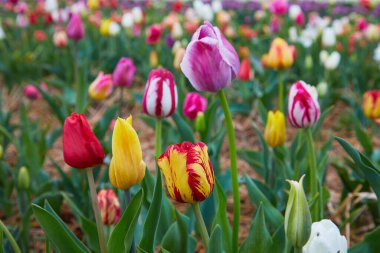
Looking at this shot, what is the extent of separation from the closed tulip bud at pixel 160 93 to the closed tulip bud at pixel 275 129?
1.10 feet

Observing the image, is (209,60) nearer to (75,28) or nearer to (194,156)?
(194,156)

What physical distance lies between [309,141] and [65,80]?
3048 mm

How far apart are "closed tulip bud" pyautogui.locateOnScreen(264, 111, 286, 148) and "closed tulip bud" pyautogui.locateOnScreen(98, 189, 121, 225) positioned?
1.61 ft

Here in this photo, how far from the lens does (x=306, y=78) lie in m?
3.20

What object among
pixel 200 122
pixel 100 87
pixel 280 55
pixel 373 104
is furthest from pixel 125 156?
pixel 280 55

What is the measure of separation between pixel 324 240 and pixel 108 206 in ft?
1.97

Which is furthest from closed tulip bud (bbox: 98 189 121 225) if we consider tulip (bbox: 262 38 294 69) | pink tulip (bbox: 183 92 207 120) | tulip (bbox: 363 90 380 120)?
tulip (bbox: 262 38 294 69)

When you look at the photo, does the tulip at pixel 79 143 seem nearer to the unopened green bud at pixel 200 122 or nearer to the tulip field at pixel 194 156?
the tulip field at pixel 194 156

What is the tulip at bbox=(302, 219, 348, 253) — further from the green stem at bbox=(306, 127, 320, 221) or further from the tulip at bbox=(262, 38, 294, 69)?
the tulip at bbox=(262, 38, 294, 69)

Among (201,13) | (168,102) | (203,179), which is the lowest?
(203,179)

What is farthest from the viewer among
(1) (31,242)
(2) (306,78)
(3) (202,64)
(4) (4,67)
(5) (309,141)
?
(4) (4,67)

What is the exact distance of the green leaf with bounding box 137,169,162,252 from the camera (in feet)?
3.55

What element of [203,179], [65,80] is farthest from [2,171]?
[65,80]

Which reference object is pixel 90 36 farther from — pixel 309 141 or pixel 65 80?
pixel 309 141
